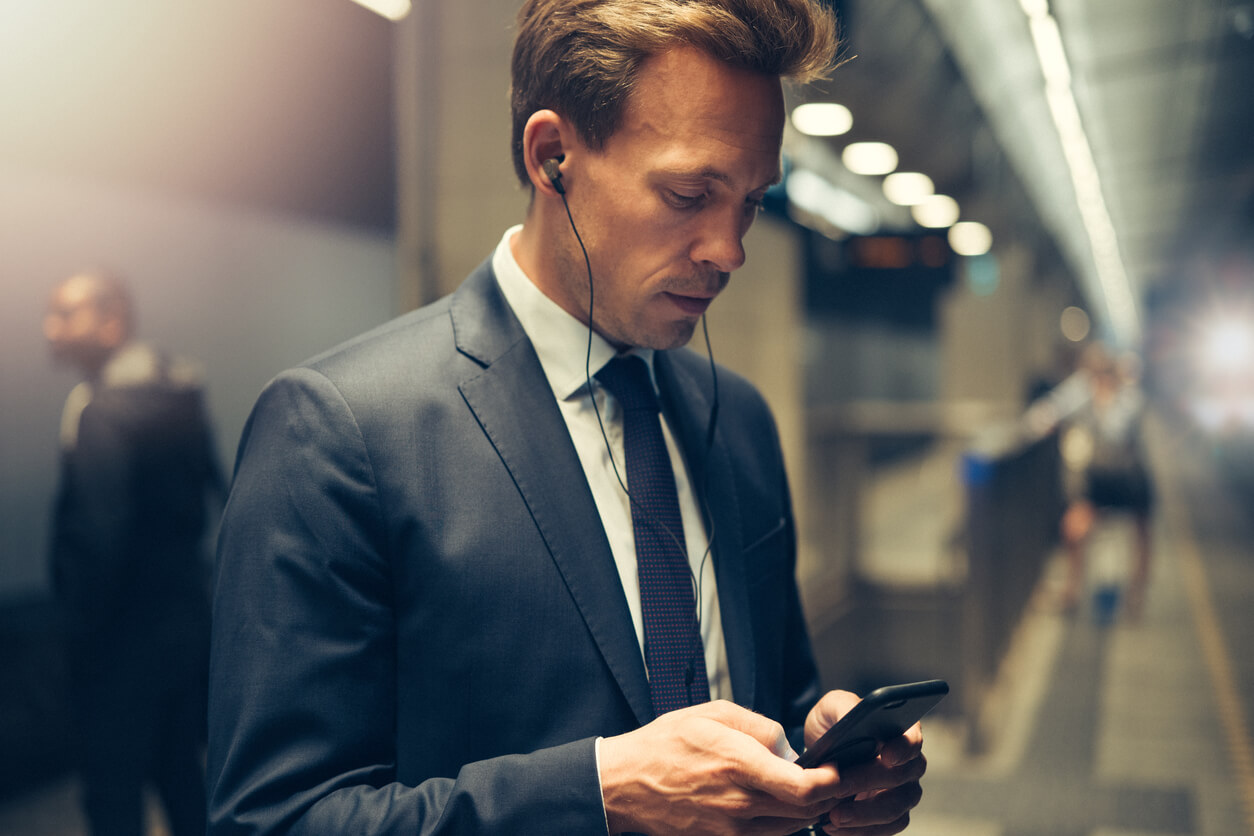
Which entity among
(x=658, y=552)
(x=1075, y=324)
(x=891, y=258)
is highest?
(x=1075, y=324)

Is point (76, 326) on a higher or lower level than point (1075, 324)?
lower

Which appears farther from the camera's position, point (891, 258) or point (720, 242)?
point (891, 258)

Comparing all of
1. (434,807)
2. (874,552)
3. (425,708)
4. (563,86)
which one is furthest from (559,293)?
(874,552)

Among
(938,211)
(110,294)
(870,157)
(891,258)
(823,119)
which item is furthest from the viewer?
(938,211)

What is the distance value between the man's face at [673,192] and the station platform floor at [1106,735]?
7.40ft

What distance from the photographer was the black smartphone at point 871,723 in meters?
1.04

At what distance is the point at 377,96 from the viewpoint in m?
3.44

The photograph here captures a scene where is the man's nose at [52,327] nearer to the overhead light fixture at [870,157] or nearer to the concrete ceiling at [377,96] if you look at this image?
the concrete ceiling at [377,96]

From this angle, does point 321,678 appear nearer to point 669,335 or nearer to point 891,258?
point 669,335

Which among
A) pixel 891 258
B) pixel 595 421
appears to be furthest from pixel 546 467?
pixel 891 258

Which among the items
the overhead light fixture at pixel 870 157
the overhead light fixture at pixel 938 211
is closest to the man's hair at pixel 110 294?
the overhead light fixture at pixel 870 157

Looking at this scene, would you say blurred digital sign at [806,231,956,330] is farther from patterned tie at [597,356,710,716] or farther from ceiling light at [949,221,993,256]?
patterned tie at [597,356,710,716]

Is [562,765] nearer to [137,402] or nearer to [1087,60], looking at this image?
[137,402]

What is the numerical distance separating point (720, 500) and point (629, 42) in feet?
2.13
